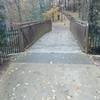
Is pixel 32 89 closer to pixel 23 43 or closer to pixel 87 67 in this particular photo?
pixel 87 67

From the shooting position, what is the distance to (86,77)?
5.04m

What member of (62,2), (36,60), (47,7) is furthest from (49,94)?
(62,2)

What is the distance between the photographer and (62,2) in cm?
3797

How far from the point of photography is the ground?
13.9ft

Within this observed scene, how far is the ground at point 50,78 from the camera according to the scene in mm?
4223

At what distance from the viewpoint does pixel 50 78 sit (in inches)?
196

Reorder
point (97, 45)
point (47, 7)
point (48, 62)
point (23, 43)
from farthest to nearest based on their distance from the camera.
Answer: point (47, 7) < point (23, 43) < point (97, 45) < point (48, 62)

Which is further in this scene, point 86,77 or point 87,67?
point 87,67

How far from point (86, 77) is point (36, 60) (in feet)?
6.16

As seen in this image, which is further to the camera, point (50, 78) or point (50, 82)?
point (50, 78)

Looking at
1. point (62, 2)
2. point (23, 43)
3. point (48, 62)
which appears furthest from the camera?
point (62, 2)

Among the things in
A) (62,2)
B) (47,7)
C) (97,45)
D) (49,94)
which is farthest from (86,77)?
(62,2)

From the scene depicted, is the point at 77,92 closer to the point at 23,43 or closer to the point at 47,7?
the point at 23,43

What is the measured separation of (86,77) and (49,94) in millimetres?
1209
